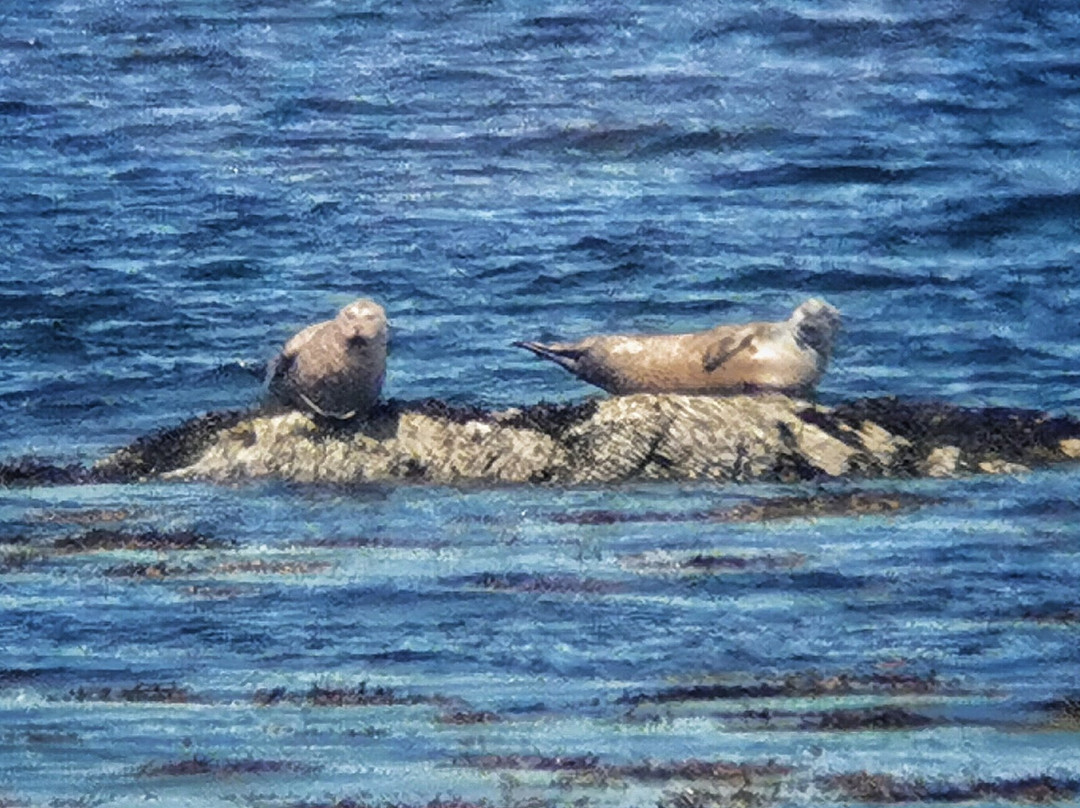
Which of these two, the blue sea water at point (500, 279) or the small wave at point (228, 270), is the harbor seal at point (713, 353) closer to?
the blue sea water at point (500, 279)

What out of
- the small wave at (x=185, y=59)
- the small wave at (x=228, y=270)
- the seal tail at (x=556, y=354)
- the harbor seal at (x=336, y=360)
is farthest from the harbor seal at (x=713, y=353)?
the small wave at (x=185, y=59)

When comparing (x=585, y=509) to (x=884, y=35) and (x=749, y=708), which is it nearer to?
(x=749, y=708)

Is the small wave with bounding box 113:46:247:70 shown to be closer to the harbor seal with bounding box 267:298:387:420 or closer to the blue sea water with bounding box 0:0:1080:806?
the blue sea water with bounding box 0:0:1080:806

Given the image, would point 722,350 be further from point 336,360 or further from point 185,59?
point 185,59

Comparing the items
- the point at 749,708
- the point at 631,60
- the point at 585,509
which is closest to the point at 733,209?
the point at 631,60

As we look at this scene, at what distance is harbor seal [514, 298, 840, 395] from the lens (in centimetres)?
508

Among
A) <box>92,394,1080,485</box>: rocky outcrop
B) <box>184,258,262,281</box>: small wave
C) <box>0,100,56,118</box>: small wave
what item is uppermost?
<box>0,100,56,118</box>: small wave

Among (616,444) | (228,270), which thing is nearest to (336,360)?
(228,270)

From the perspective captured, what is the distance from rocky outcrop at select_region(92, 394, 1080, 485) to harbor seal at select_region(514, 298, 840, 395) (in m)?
0.10

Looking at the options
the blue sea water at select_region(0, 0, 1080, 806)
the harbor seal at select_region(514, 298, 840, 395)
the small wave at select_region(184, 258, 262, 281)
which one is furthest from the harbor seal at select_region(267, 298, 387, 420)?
the harbor seal at select_region(514, 298, 840, 395)

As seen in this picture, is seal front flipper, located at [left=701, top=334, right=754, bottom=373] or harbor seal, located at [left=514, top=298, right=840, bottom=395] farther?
seal front flipper, located at [left=701, top=334, right=754, bottom=373]

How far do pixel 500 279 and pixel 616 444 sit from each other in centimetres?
49

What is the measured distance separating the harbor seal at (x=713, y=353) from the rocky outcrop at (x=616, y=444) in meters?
0.10

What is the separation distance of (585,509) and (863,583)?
65 cm
